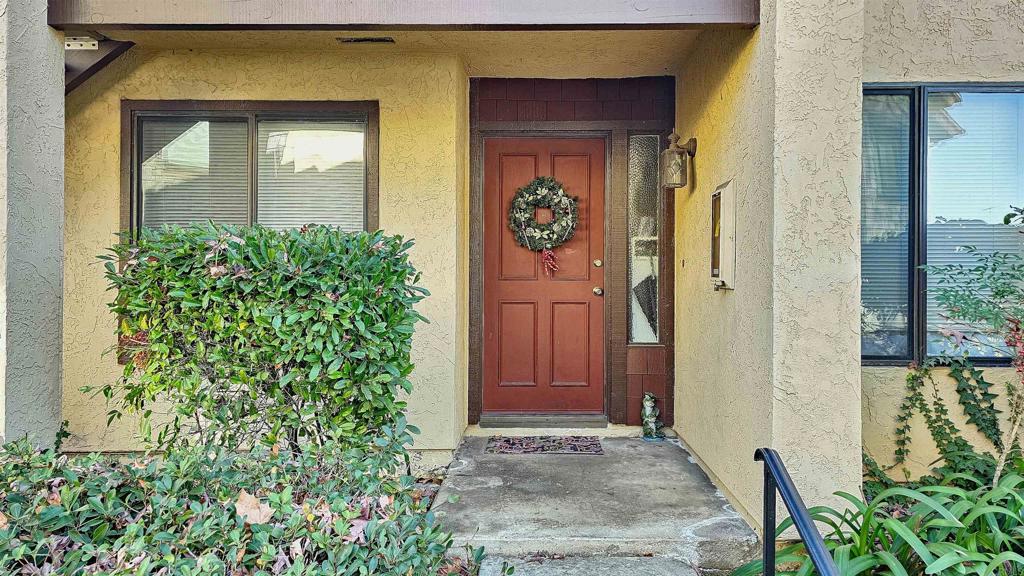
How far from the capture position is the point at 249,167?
4.20 metres

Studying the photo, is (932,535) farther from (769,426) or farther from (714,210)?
(714,210)

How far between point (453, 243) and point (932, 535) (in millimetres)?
2901

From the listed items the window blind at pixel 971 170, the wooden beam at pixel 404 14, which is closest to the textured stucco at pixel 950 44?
the window blind at pixel 971 170

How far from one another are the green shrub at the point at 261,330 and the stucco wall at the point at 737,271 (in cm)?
167

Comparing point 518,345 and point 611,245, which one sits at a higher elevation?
point 611,245

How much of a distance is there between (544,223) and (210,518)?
3.61 metres

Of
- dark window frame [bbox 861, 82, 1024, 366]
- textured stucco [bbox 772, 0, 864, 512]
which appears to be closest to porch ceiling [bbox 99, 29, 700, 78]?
textured stucco [bbox 772, 0, 864, 512]

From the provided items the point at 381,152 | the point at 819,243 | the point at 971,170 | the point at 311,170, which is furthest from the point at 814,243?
the point at 311,170

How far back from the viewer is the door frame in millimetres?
4715

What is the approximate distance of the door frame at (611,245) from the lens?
186 inches

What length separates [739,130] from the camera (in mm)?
3240

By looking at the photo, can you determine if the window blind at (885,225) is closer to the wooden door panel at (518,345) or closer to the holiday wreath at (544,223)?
the holiday wreath at (544,223)

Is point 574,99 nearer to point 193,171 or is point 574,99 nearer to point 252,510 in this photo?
point 193,171

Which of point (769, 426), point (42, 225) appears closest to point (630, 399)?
point (769, 426)
